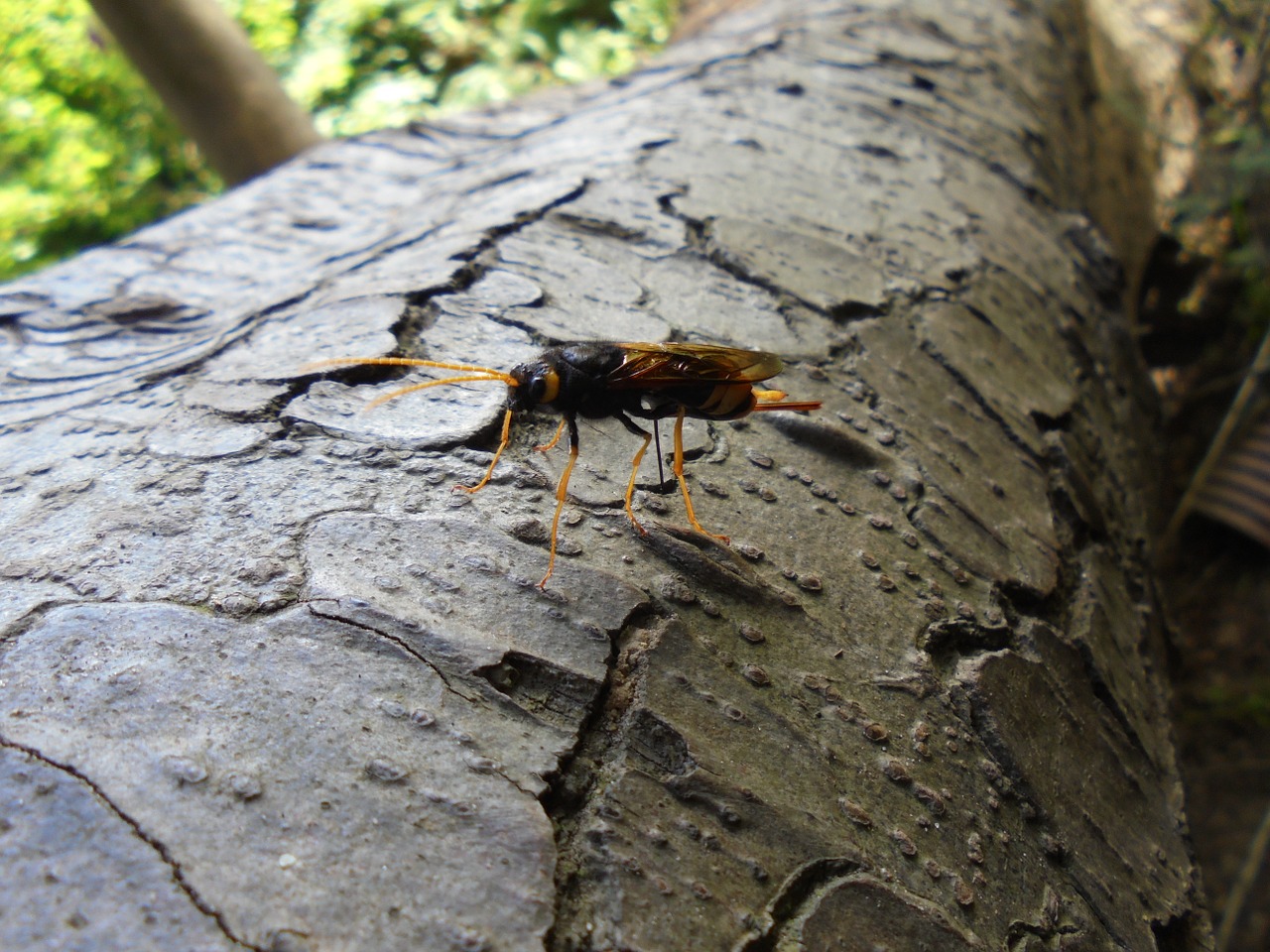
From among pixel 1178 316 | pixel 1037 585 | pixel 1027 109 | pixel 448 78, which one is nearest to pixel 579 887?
pixel 1037 585

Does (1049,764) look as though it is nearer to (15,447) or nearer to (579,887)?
(579,887)

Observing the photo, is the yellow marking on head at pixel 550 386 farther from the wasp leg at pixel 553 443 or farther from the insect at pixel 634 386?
the wasp leg at pixel 553 443

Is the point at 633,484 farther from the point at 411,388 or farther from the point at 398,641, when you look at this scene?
the point at 398,641

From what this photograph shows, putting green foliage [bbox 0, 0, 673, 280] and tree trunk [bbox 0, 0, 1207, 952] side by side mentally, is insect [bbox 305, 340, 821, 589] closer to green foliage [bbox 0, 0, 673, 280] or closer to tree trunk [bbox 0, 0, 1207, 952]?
tree trunk [bbox 0, 0, 1207, 952]

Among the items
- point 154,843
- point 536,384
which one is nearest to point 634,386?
point 536,384

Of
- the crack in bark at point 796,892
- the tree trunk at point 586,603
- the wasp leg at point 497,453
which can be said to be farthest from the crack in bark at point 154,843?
the wasp leg at point 497,453

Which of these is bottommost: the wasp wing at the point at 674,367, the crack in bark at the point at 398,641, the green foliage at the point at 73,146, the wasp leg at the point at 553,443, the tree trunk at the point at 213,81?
the green foliage at the point at 73,146
